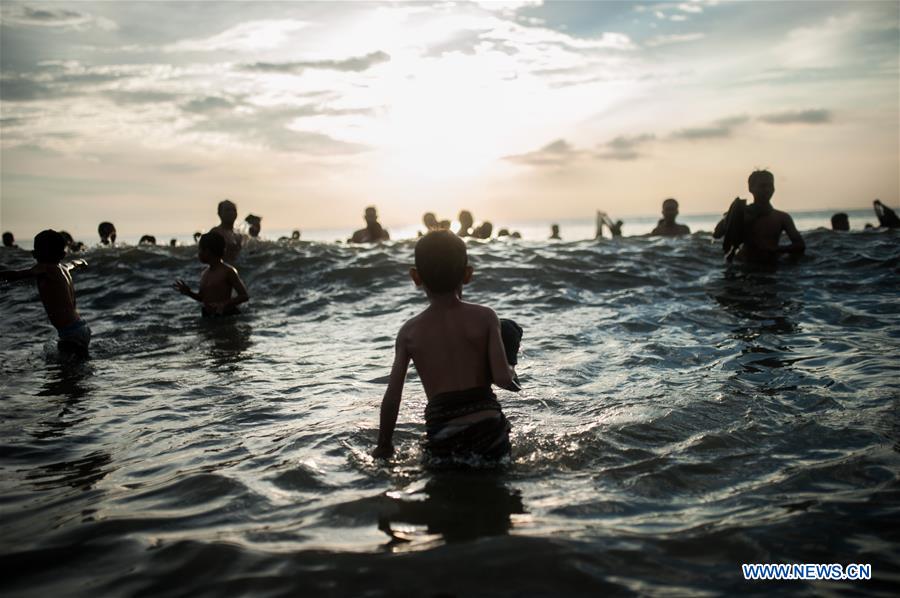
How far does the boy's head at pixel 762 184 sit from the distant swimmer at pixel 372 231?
1038 cm

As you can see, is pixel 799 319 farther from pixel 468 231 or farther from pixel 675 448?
pixel 468 231

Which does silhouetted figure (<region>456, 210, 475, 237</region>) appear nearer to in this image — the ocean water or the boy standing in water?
the ocean water

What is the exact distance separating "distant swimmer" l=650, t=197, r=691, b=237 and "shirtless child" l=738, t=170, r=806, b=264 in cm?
624

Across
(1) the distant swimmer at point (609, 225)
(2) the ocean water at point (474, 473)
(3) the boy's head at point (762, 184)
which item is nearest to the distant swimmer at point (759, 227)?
(3) the boy's head at point (762, 184)

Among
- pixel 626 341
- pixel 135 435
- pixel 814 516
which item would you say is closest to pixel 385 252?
pixel 626 341

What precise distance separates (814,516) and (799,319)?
6297 millimetres

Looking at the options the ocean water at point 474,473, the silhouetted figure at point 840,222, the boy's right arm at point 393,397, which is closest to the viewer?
the ocean water at point 474,473

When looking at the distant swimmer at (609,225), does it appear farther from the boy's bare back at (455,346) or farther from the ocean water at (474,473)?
the boy's bare back at (455,346)

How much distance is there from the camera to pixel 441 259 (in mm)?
3730

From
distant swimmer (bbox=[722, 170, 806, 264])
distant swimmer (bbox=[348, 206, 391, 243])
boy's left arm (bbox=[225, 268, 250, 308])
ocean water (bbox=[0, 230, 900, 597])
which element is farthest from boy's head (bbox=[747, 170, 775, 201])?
distant swimmer (bbox=[348, 206, 391, 243])

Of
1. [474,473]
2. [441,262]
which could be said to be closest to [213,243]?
[441,262]

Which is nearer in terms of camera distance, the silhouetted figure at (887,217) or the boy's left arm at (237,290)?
the boy's left arm at (237,290)

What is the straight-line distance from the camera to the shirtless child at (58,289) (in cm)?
775

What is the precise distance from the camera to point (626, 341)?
322 inches
